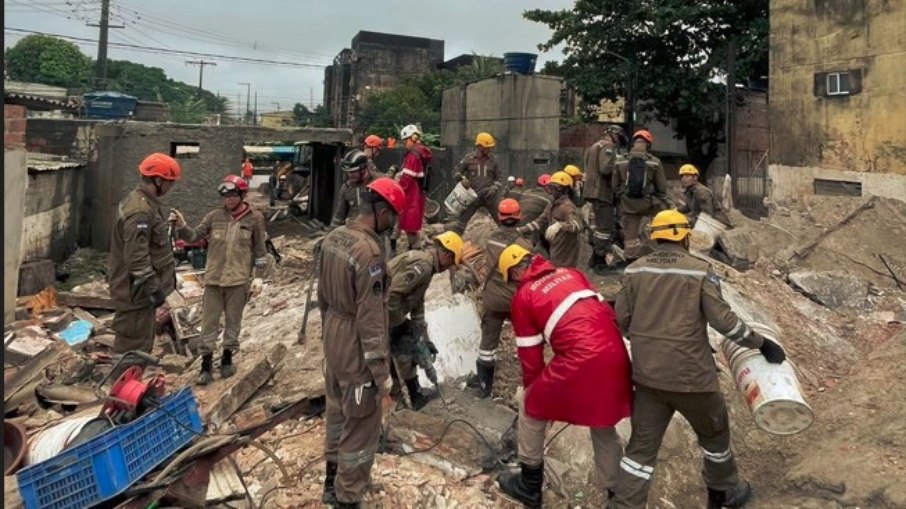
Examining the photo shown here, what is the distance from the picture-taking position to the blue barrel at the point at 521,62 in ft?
45.0

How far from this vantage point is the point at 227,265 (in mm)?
5672

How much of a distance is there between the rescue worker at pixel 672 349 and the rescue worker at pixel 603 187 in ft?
11.9

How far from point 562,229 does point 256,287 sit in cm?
494

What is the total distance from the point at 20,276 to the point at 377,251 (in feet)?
23.7

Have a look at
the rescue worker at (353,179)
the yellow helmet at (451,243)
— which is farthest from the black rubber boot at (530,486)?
the rescue worker at (353,179)

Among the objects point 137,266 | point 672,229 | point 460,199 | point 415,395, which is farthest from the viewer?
point 460,199

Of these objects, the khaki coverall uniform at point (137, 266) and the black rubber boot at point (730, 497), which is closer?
the black rubber boot at point (730, 497)

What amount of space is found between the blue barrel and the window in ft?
20.3

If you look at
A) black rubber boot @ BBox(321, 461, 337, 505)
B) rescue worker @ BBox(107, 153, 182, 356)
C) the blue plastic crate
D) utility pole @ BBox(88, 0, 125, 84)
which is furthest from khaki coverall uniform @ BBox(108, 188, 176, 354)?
utility pole @ BBox(88, 0, 125, 84)

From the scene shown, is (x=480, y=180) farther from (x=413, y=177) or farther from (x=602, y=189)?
(x=602, y=189)

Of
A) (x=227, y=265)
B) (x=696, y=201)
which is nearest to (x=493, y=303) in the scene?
(x=227, y=265)

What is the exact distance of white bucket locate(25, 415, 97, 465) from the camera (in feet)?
10.7

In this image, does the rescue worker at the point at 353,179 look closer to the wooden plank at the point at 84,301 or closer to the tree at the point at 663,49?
the wooden plank at the point at 84,301

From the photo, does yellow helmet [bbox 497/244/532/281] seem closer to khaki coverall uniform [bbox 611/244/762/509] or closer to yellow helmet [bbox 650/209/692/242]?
khaki coverall uniform [bbox 611/244/762/509]
